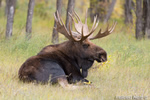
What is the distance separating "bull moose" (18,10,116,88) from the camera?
628 centimetres

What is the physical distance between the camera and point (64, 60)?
22.0 ft

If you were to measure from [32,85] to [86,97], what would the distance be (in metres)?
1.19

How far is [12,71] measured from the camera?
7.21 meters

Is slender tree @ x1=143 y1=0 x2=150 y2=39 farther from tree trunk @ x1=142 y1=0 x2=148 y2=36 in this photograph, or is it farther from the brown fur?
the brown fur

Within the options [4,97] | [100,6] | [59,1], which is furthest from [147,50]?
[100,6]

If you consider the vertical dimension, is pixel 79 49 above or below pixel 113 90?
above

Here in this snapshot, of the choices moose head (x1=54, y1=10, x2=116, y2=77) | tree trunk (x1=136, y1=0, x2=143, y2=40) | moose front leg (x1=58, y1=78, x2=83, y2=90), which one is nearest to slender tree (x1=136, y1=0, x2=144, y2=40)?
tree trunk (x1=136, y1=0, x2=143, y2=40)

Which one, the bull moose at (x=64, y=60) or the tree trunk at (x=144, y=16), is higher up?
the tree trunk at (x=144, y=16)

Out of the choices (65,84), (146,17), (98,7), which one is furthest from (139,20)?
(65,84)

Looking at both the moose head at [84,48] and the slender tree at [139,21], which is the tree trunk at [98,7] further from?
the moose head at [84,48]

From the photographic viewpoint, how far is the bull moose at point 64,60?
6277 mm

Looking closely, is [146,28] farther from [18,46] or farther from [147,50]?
[18,46]

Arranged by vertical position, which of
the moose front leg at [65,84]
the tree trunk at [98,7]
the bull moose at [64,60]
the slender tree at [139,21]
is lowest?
the moose front leg at [65,84]

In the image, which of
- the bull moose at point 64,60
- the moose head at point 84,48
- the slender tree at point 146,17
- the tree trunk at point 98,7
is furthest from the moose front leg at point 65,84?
the tree trunk at point 98,7
